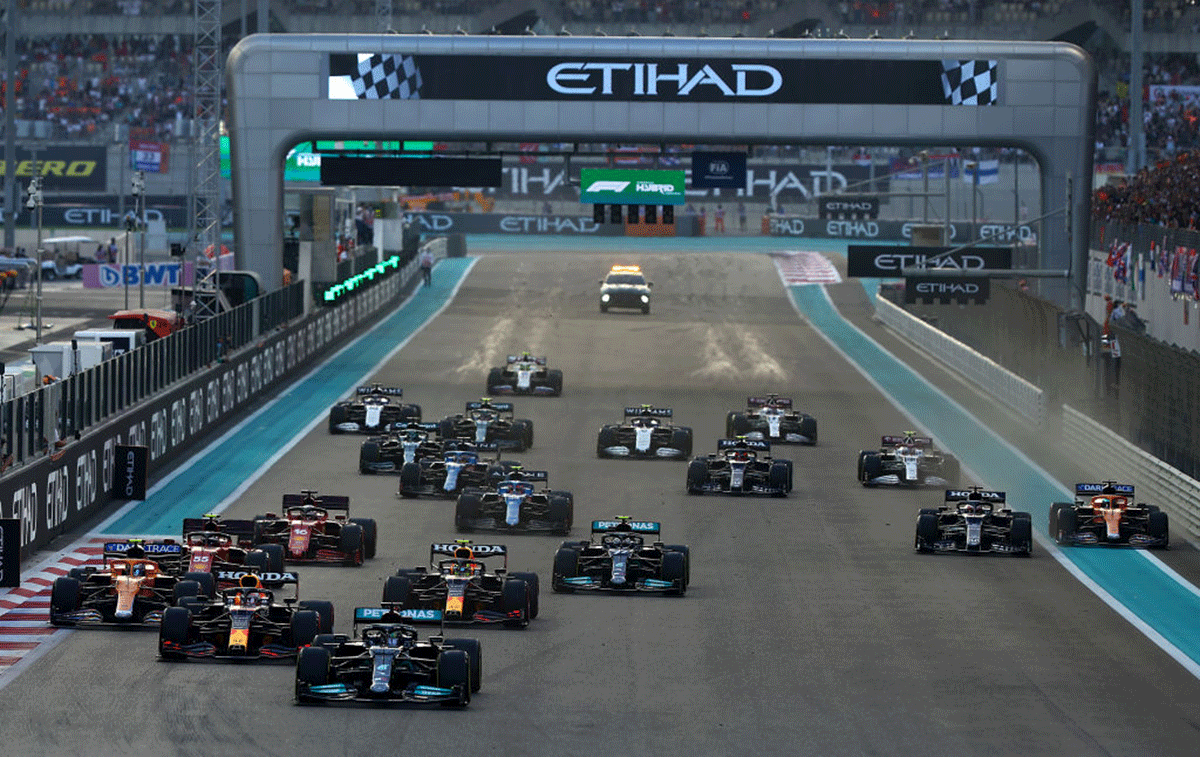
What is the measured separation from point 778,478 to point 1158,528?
6.01 m

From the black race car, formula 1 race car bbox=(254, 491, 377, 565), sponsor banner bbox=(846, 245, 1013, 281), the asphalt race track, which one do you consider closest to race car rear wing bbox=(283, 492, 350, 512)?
formula 1 race car bbox=(254, 491, 377, 565)

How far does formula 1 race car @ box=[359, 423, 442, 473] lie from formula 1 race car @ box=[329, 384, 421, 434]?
12.9 ft

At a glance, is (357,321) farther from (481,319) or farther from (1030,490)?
(1030,490)

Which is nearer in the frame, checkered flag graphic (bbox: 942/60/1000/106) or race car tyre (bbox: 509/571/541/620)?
race car tyre (bbox: 509/571/541/620)

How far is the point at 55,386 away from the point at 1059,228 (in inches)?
929

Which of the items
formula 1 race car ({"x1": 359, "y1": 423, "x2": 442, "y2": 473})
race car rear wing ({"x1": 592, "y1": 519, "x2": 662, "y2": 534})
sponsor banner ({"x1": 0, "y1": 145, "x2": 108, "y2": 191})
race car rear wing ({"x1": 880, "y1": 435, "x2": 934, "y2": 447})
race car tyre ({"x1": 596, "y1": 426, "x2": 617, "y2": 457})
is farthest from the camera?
sponsor banner ({"x1": 0, "y1": 145, "x2": 108, "y2": 191})

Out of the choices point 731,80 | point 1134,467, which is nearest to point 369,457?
point 1134,467

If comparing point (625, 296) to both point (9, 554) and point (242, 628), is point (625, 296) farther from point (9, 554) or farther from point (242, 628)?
point (242, 628)

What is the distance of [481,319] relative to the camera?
62.0 metres

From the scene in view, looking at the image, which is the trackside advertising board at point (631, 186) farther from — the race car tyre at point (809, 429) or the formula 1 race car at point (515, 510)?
the formula 1 race car at point (515, 510)

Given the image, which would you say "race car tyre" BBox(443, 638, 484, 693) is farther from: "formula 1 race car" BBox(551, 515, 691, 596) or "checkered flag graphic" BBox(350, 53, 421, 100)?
"checkered flag graphic" BBox(350, 53, 421, 100)

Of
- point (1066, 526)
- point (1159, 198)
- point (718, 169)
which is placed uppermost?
point (718, 169)

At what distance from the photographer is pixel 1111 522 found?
86.8ft

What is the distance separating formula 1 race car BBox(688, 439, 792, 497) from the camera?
30.1 metres
